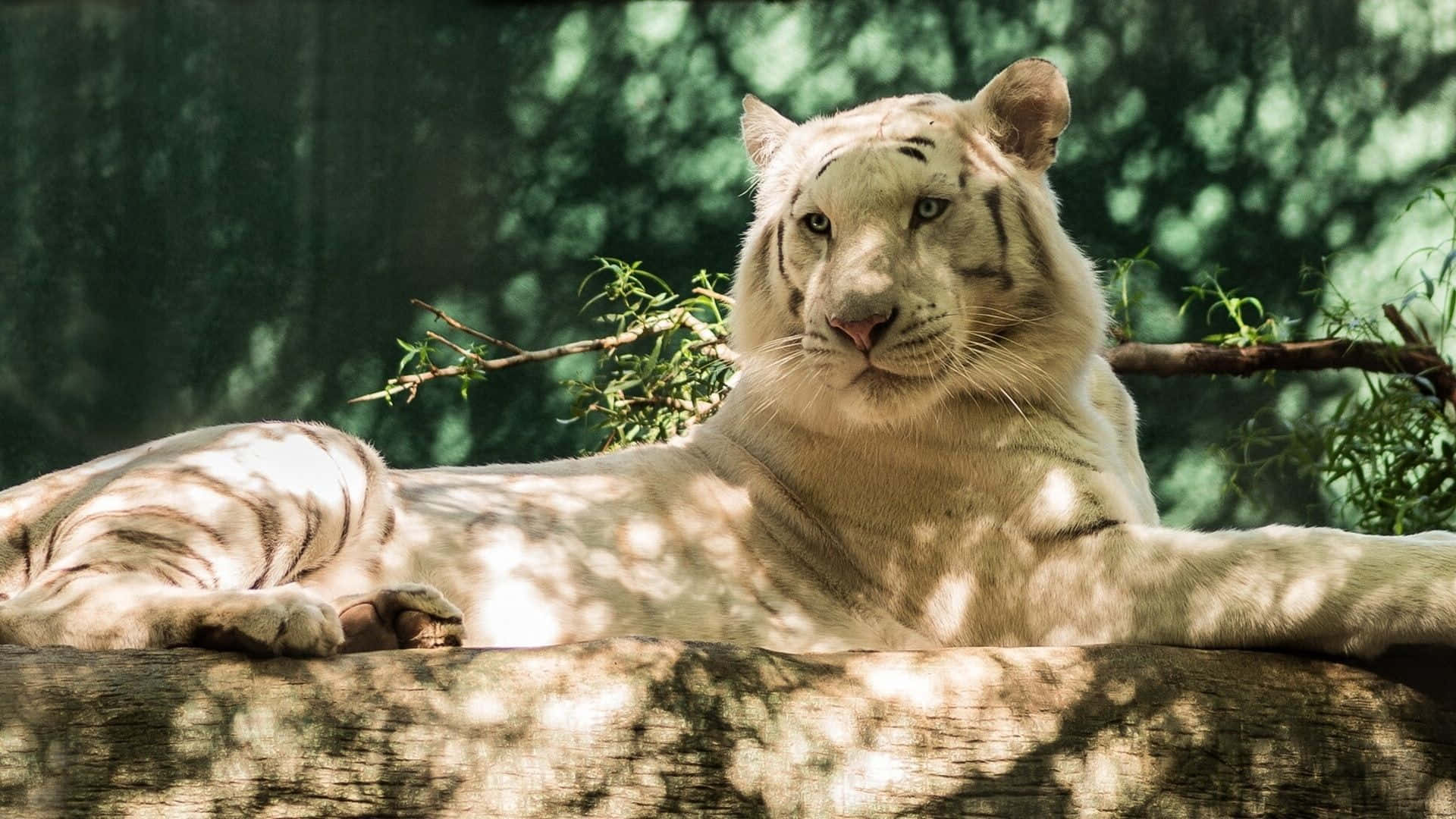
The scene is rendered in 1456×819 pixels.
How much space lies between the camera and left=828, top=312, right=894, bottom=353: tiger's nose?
2.79 m

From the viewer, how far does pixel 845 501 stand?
307cm

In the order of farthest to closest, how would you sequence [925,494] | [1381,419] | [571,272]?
[571,272]
[1381,419]
[925,494]

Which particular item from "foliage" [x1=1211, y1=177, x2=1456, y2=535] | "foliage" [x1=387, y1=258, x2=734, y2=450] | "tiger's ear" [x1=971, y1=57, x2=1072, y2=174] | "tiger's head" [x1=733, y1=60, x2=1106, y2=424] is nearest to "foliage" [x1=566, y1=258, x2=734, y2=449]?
"foliage" [x1=387, y1=258, x2=734, y2=450]

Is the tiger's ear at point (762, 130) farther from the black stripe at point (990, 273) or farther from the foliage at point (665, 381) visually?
the foliage at point (665, 381)

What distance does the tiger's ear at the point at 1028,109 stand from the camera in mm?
3111

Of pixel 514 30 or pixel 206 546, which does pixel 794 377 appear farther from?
pixel 514 30

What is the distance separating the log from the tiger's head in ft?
2.43

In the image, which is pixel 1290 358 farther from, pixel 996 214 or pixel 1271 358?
pixel 996 214

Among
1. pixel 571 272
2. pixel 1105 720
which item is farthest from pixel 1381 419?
pixel 571 272

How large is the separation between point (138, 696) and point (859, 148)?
1.82 meters

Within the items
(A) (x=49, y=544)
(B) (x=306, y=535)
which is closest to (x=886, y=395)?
(B) (x=306, y=535)

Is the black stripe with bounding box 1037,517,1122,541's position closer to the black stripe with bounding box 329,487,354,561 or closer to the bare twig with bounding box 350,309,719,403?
the black stripe with bounding box 329,487,354,561

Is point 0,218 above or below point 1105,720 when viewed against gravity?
above

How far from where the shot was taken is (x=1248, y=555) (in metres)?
2.54
